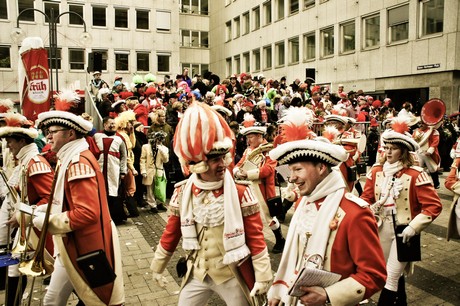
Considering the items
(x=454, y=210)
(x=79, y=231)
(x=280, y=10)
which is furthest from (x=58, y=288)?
(x=280, y=10)

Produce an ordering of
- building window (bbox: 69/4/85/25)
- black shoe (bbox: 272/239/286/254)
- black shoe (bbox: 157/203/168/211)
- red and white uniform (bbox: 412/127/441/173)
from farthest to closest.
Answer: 1. building window (bbox: 69/4/85/25)
2. red and white uniform (bbox: 412/127/441/173)
3. black shoe (bbox: 157/203/168/211)
4. black shoe (bbox: 272/239/286/254)

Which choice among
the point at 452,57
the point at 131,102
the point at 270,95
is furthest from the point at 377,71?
the point at 131,102

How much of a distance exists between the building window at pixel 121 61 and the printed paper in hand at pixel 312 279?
36472mm

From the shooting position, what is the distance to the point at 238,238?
3.17m

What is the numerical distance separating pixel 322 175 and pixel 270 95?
14.5 m

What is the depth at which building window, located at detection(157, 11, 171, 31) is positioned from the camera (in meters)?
37.7

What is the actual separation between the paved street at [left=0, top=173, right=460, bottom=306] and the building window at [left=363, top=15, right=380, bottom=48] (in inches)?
750

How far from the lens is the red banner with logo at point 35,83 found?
852 centimetres

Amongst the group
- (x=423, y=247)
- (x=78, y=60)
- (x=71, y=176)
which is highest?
(x=78, y=60)

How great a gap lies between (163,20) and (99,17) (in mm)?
5767

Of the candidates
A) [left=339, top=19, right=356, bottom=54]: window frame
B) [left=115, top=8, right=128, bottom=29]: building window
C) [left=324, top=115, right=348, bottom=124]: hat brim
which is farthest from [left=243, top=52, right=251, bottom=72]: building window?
[left=324, top=115, right=348, bottom=124]: hat brim

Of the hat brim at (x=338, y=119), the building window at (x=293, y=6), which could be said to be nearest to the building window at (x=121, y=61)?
the building window at (x=293, y=6)

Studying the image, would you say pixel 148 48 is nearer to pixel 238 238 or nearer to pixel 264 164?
pixel 264 164

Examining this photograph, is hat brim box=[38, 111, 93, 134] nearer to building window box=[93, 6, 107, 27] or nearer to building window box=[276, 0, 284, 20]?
building window box=[276, 0, 284, 20]
